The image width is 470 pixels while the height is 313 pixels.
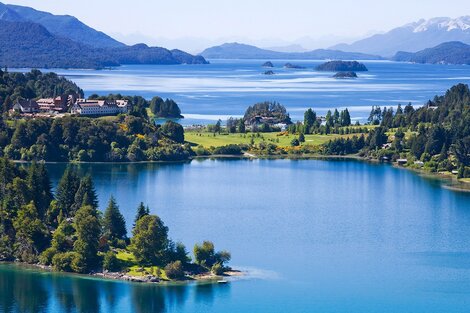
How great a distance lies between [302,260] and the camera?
2802 cm

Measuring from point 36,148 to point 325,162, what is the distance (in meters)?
13.6

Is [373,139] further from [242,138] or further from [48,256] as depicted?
[48,256]

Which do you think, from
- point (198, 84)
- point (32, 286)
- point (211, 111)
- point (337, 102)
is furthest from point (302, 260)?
point (198, 84)

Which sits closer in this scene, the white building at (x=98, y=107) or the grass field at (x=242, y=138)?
the grass field at (x=242, y=138)

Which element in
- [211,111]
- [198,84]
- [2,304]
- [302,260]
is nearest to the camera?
[2,304]

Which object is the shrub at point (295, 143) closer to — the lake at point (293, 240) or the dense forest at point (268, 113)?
the lake at point (293, 240)

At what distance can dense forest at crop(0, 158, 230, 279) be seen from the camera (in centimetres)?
2647

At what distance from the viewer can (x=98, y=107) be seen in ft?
177

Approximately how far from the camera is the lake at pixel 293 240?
24.6 meters

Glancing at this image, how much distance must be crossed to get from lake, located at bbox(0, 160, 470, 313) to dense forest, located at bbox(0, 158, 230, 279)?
27.6 inches

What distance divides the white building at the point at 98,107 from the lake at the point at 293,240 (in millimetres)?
8115

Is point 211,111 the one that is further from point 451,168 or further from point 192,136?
point 451,168

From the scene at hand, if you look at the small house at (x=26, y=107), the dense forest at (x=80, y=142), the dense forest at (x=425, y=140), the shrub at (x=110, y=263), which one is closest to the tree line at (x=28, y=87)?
the small house at (x=26, y=107)

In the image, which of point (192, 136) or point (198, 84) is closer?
point (192, 136)
